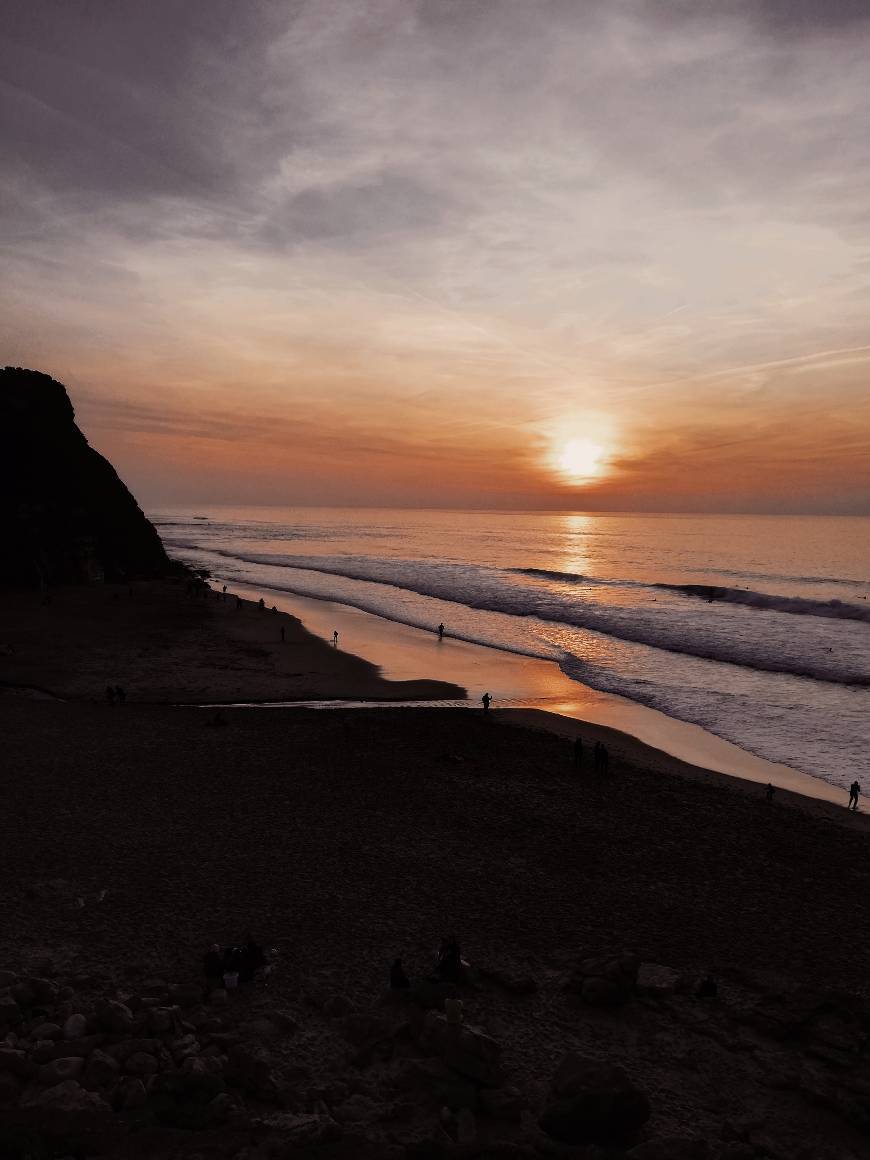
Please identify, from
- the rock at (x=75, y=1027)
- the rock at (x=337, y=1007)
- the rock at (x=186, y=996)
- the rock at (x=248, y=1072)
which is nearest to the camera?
the rock at (x=248, y=1072)

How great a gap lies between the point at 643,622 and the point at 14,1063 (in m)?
59.5

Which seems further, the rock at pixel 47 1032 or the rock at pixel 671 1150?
→ the rock at pixel 47 1032

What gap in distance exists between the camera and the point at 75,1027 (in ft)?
34.0

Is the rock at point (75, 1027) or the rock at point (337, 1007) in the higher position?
the rock at point (75, 1027)

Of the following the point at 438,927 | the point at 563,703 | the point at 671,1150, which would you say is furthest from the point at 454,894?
the point at 563,703

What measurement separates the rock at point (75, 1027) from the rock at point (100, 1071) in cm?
82

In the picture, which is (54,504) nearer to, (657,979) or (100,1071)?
(100,1071)

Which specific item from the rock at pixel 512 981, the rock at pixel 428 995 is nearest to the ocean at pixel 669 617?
the rock at pixel 512 981

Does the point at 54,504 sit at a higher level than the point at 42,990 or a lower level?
higher

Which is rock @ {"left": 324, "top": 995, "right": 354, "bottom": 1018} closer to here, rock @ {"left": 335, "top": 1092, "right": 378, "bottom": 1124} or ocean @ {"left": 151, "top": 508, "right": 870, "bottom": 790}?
rock @ {"left": 335, "top": 1092, "right": 378, "bottom": 1124}

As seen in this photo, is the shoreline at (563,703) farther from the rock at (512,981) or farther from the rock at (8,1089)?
the rock at (8,1089)

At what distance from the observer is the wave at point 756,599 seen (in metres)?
74.2

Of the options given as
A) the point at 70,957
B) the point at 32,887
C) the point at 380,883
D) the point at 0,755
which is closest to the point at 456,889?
the point at 380,883

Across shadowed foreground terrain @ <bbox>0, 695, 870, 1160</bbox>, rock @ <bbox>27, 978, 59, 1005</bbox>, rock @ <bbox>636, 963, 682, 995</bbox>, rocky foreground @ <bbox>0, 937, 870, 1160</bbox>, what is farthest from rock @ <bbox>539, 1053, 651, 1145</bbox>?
rock @ <bbox>27, 978, 59, 1005</bbox>
